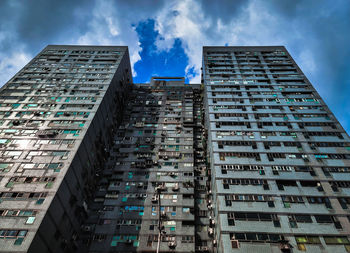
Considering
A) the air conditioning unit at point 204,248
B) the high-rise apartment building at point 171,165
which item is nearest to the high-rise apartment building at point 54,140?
the high-rise apartment building at point 171,165

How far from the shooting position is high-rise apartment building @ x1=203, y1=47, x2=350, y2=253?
22.2 metres

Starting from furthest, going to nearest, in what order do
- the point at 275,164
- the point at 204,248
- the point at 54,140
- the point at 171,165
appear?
the point at 171,165
the point at 54,140
the point at 275,164
the point at 204,248

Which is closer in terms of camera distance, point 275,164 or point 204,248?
point 204,248

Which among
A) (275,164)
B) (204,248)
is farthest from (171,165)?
(275,164)

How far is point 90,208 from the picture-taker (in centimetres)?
3081

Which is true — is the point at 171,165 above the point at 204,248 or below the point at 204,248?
above

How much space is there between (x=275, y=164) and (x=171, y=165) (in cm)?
1511

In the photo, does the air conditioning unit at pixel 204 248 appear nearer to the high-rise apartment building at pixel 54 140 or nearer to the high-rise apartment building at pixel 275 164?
the high-rise apartment building at pixel 275 164

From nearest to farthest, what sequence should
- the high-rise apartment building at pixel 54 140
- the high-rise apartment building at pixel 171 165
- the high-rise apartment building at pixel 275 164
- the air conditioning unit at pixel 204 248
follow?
the high-rise apartment building at pixel 54 140
the high-rise apartment building at pixel 275 164
the high-rise apartment building at pixel 171 165
the air conditioning unit at pixel 204 248

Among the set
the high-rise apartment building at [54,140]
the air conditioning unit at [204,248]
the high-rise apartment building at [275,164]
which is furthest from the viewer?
the air conditioning unit at [204,248]

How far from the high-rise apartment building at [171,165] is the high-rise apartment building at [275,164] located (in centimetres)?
14

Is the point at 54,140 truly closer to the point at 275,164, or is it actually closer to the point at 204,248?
the point at 204,248

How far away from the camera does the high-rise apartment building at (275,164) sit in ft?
72.7

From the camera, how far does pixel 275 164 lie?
2811cm
